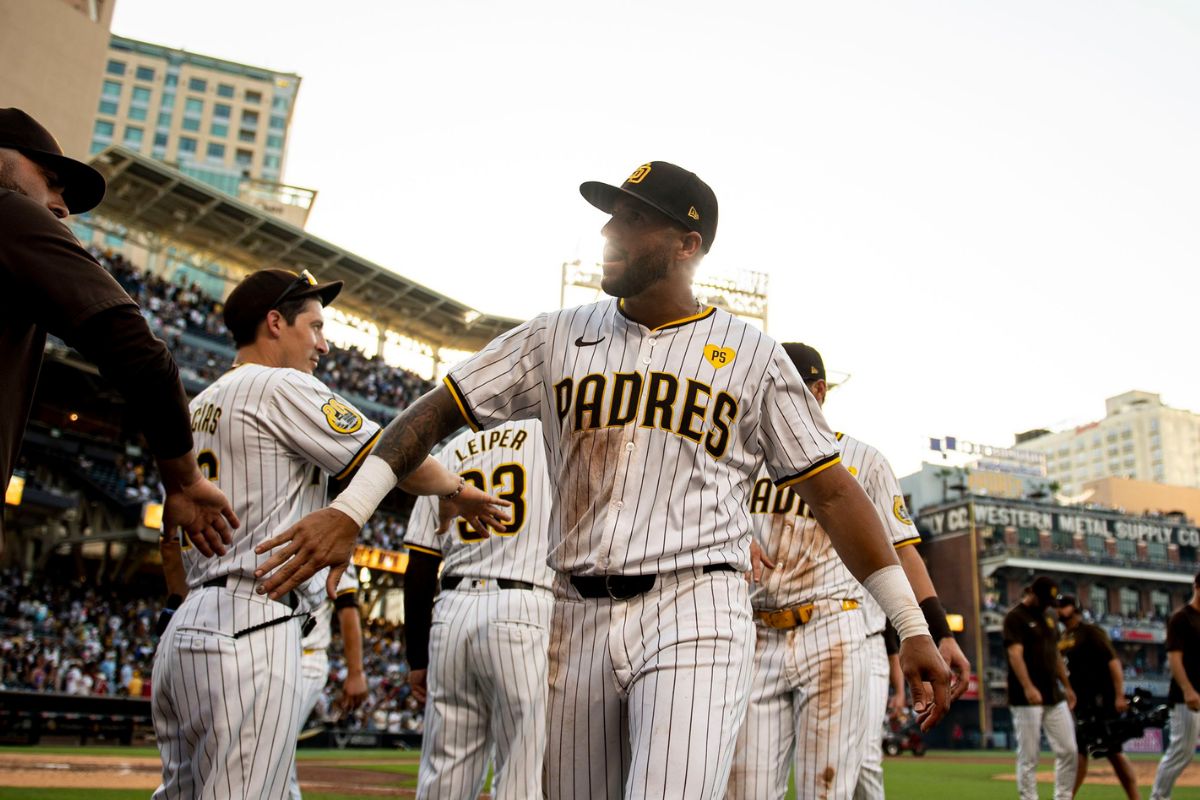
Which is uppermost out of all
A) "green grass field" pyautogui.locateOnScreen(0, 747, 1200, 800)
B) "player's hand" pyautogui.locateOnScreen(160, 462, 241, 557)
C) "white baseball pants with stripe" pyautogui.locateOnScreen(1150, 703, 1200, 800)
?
"player's hand" pyautogui.locateOnScreen(160, 462, 241, 557)

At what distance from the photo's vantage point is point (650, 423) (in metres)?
3.16

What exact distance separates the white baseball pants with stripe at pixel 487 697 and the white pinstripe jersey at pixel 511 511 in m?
0.14

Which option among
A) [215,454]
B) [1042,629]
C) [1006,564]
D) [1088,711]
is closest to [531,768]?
[215,454]

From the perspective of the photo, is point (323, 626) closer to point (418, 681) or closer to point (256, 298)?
point (418, 681)

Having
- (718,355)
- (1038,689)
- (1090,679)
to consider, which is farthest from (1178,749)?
(718,355)

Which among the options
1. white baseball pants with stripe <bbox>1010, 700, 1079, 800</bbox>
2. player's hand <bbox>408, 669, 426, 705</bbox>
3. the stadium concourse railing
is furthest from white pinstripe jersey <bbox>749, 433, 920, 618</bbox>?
the stadium concourse railing

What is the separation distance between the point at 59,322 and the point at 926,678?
8.65 feet

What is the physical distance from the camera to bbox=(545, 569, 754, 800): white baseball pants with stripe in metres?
2.84

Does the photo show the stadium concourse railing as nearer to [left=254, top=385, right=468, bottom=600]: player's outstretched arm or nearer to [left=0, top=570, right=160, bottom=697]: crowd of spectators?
[left=0, top=570, right=160, bottom=697]: crowd of spectators

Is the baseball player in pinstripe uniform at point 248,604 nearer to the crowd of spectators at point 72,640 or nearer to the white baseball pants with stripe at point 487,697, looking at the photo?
the white baseball pants with stripe at point 487,697

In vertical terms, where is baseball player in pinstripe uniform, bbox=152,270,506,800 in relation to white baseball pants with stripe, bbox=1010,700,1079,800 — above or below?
above

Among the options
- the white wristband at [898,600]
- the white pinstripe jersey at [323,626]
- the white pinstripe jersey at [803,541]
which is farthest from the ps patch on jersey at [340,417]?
the white pinstripe jersey at [323,626]

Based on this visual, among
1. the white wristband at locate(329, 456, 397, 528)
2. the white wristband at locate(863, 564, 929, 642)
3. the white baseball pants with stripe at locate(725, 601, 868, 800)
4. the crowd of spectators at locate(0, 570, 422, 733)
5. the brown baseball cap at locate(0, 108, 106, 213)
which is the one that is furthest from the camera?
the crowd of spectators at locate(0, 570, 422, 733)

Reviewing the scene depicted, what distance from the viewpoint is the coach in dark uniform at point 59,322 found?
262 cm
